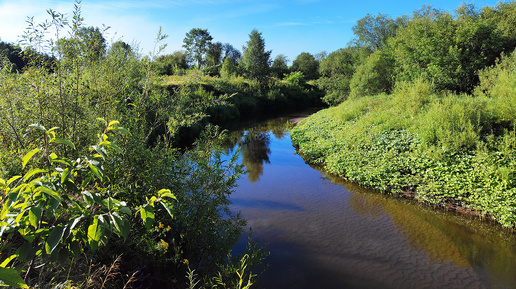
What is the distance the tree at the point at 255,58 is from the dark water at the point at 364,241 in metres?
30.5

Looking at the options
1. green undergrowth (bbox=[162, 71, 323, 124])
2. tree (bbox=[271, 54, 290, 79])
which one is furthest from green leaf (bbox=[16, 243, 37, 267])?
tree (bbox=[271, 54, 290, 79])

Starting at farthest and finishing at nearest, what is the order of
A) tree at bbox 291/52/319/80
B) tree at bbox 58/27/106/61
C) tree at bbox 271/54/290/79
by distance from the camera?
tree at bbox 291/52/319/80 → tree at bbox 271/54/290/79 → tree at bbox 58/27/106/61

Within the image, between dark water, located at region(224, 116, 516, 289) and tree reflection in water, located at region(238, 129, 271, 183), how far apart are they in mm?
1797

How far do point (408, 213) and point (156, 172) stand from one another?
23.6ft

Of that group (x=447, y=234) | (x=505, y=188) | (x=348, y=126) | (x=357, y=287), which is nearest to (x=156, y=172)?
(x=357, y=287)

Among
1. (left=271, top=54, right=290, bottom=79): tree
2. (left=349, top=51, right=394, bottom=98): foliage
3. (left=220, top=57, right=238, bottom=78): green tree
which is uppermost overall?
(left=271, top=54, right=290, bottom=79): tree

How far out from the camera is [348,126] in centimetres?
1550

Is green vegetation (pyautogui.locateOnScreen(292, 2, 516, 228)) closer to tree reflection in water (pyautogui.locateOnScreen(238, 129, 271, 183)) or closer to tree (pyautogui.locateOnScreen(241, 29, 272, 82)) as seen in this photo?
tree reflection in water (pyautogui.locateOnScreen(238, 129, 271, 183))

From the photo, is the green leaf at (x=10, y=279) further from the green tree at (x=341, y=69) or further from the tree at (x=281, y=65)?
the tree at (x=281, y=65)

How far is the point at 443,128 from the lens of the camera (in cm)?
995

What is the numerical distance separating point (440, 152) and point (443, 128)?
1221 millimetres

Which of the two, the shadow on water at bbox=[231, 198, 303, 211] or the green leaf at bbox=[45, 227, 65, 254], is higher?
the green leaf at bbox=[45, 227, 65, 254]

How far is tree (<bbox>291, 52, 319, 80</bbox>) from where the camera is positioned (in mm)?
59375

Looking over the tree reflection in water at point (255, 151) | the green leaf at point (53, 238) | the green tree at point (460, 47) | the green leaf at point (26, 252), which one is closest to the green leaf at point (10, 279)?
the green leaf at point (53, 238)
